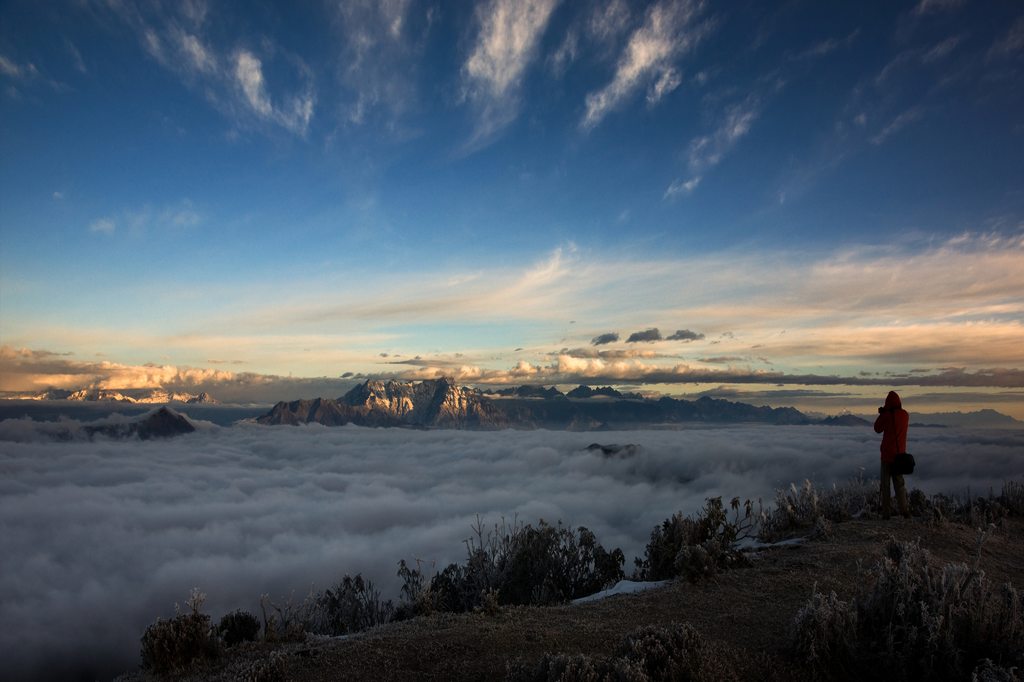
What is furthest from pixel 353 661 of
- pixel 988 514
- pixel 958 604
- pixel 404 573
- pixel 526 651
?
Result: pixel 988 514

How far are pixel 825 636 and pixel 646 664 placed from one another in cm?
168

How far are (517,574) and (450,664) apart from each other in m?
5.25

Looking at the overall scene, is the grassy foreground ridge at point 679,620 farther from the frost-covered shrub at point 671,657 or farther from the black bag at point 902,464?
the black bag at point 902,464

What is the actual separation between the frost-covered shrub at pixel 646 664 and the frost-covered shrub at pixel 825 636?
75 centimetres

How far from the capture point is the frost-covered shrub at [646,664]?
3.89 meters

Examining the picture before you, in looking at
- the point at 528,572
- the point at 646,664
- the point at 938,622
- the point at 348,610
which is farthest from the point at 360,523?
the point at 938,622

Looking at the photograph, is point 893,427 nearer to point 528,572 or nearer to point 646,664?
point 528,572

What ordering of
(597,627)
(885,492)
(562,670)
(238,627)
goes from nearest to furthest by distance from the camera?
1. (562,670)
2. (597,627)
3. (238,627)
4. (885,492)

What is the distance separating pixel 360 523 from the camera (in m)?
85.2

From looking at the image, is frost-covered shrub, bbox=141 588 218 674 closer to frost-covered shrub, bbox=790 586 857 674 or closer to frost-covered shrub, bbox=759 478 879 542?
frost-covered shrub, bbox=790 586 857 674

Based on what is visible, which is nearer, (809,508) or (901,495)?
(901,495)

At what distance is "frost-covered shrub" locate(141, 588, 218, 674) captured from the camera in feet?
19.2

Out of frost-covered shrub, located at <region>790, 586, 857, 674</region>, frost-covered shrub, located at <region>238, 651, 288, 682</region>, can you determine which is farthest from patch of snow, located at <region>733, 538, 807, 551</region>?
frost-covered shrub, located at <region>238, 651, 288, 682</region>

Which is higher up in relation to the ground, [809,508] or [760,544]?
[809,508]
